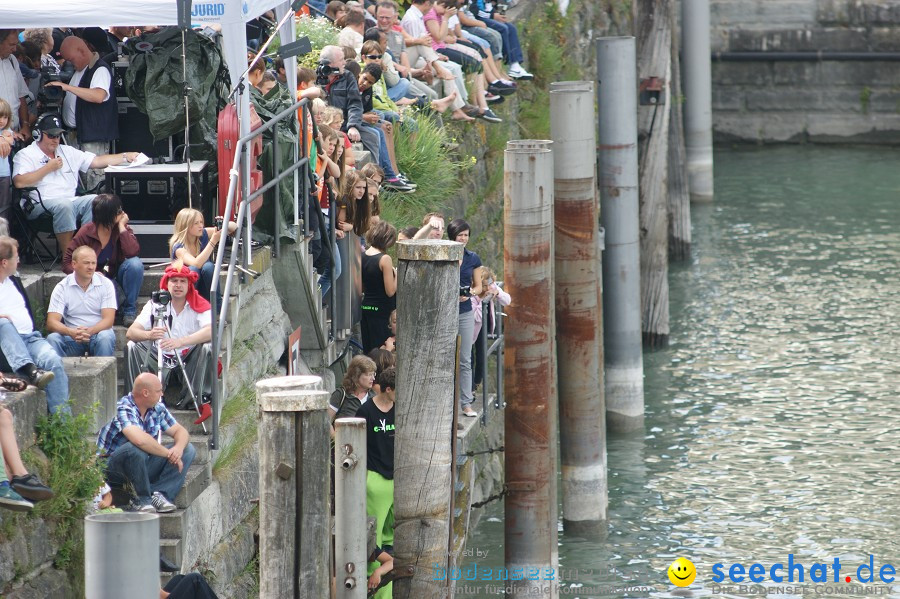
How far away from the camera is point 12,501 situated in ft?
17.4

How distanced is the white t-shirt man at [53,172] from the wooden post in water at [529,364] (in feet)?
7.71

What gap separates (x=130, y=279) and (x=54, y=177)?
951 millimetres

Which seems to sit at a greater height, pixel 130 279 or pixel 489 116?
pixel 489 116

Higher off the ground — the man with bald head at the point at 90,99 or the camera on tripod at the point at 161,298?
the man with bald head at the point at 90,99

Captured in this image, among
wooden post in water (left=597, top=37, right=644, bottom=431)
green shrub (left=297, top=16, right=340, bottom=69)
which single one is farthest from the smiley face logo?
green shrub (left=297, top=16, right=340, bottom=69)

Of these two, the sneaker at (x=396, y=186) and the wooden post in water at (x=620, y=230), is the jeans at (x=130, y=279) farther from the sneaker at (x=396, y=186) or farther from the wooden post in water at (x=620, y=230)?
the wooden post in water at (x=620, y=230)

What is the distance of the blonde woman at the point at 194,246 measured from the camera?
7.19 metres

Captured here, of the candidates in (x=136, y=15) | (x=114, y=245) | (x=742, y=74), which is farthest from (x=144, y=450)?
(x=742, y=74)

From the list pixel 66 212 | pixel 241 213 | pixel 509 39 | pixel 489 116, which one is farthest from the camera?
pixel 509 39

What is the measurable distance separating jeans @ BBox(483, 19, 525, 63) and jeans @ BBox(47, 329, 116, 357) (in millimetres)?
9393

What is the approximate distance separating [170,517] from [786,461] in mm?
7590

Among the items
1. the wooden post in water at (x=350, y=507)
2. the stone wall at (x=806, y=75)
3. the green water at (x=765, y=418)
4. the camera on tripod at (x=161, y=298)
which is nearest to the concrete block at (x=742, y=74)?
the stone wall at (x=806, y=75)

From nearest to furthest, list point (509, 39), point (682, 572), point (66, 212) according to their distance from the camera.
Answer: point (66, 212), point (682, 572), point (509, 39)

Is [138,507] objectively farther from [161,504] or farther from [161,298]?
[161,298]
